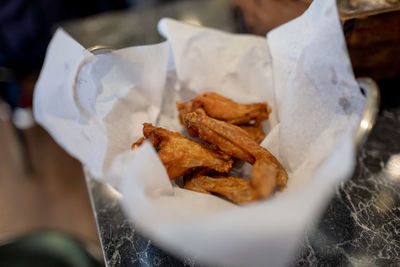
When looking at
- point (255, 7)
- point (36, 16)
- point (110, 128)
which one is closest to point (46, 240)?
point (110, 128)

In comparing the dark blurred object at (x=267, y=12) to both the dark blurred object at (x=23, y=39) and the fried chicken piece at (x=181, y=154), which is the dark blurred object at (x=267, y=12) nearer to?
the fried chicken piece at (x=181, y=154)

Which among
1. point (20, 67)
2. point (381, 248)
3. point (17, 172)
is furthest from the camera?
point (17, 172)

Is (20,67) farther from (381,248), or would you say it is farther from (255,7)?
(381,248)

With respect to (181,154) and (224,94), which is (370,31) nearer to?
(224,94)

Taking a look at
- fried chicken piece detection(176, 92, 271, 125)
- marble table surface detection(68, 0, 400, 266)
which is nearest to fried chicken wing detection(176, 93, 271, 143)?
fried chicken piece detection(176, 92, 271, 125)

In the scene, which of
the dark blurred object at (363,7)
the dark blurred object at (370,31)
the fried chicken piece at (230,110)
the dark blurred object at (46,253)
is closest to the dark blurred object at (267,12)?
the dark blurred object at (370,31)

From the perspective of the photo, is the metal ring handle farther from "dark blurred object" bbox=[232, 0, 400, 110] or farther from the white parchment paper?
"dark blurred object" bbox=[232, 0, 400, 110]
